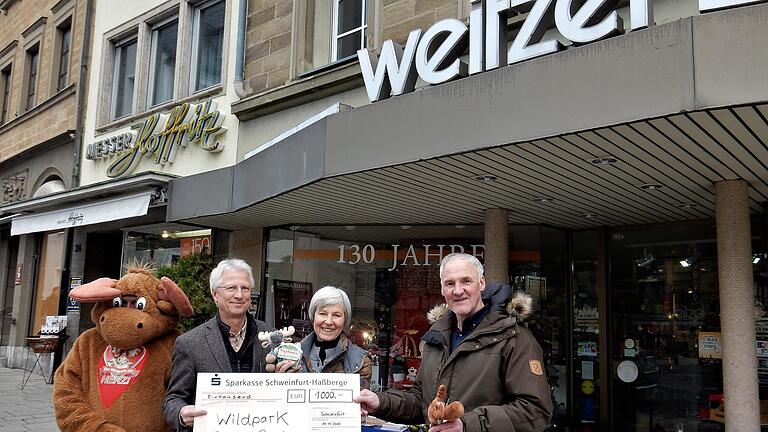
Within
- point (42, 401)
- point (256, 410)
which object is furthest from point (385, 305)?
point (256, 410)

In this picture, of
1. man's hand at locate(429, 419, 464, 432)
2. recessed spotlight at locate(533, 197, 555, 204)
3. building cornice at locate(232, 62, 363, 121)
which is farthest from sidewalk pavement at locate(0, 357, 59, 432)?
man's hand at locate(429, 419, 464, 432)

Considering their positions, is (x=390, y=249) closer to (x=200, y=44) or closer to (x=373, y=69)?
(x=373, y=69)

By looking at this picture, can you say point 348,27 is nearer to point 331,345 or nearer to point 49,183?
point 331,345

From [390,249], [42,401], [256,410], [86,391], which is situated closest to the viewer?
[256,410]

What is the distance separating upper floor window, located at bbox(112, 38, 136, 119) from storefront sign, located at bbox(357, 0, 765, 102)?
8.02 meters

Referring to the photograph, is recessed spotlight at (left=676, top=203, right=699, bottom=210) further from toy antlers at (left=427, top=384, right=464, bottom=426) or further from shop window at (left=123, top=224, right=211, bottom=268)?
shop window at (left=123, top=224, right=211, bottom=268)

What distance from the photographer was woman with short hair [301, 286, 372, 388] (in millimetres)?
3654

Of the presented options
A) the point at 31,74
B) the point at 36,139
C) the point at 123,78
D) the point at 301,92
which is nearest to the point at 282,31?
the point at 301,92

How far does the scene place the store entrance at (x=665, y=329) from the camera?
27.2 ft

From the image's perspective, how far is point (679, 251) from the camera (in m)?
8.64

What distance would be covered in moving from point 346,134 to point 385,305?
4.39 m

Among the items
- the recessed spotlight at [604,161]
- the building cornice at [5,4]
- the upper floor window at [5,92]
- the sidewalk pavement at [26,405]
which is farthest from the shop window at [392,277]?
the building cornice at [5,4]

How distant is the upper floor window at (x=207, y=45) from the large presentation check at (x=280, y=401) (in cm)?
924

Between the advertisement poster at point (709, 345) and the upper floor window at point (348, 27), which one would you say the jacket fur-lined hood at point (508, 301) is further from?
the upper floor window at point (348, 27)
